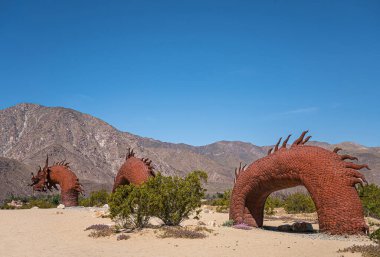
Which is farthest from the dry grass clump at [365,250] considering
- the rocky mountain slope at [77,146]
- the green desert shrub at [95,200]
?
the rocky mountain slope at [77,146]

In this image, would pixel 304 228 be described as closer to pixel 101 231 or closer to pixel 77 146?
pixel 101 231

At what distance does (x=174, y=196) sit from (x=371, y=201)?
1381cm

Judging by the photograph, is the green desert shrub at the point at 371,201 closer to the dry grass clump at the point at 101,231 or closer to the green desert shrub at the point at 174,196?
the green desert shrub at the point at 174,196

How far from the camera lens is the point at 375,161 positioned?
122 meters

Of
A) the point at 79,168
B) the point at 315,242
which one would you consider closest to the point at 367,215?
the point at 315,242

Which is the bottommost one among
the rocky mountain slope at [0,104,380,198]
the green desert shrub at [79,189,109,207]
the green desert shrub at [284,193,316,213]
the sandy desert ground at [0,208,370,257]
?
the sandy desert ground at [0,208,370,257]

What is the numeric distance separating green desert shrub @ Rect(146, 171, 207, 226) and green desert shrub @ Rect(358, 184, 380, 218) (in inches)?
375

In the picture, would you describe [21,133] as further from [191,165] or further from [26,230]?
[26,230]

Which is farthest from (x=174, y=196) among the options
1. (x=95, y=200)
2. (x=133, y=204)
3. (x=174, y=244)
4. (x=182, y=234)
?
(x=95, y=200)

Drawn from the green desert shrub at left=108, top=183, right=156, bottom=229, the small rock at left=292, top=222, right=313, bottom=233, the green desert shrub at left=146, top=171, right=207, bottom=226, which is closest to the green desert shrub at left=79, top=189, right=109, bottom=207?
the green desert shrub at left=146, top=171, right=207, bottom=226

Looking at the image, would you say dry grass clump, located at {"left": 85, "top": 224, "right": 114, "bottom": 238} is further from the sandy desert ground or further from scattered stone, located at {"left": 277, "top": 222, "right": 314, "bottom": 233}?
scattered stone, located at {"left": 277, "top": 222, "right": 314, "bottom": 233}

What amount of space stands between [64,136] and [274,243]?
323 ft

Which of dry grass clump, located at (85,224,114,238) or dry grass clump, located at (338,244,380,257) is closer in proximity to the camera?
dry grass clump, located at (338,244,380,257)

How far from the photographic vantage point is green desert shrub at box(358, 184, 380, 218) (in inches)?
875
